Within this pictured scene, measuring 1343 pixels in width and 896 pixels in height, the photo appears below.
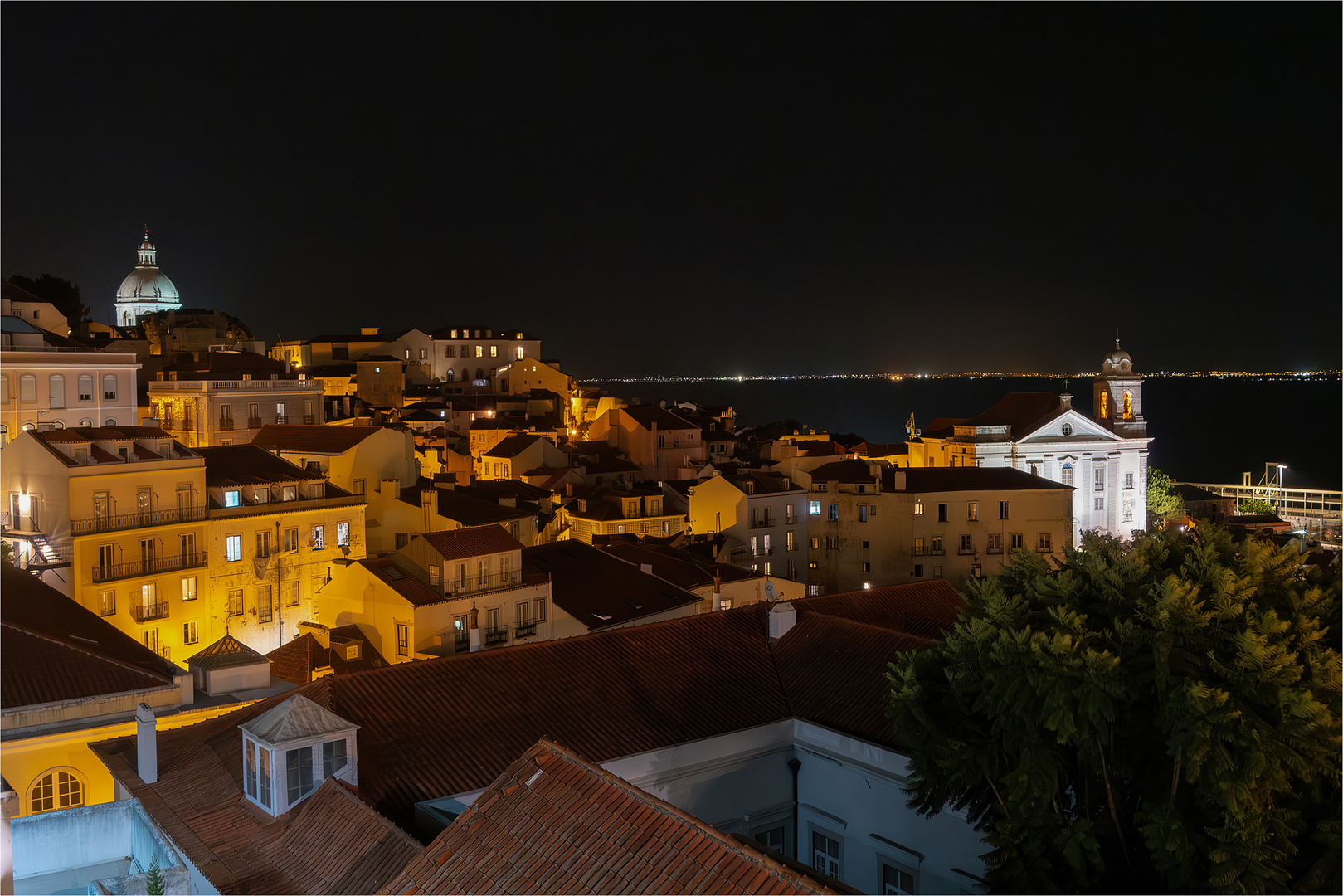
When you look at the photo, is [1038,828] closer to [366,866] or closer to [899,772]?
[899,772]

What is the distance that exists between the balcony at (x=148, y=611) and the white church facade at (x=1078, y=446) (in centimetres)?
4617

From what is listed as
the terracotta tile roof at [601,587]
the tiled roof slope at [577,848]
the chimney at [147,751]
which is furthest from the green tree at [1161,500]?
the tiled roof slope at [577,848]

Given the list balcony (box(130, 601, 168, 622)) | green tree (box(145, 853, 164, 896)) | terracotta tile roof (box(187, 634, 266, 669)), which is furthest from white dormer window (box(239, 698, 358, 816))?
balcony (box(130, 601, 168, 622))

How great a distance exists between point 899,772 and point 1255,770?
4770 mm

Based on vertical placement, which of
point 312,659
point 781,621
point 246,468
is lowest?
point 312,659

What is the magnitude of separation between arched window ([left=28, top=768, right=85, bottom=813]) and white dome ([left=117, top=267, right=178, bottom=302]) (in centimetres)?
10668

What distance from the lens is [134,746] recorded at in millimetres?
14773

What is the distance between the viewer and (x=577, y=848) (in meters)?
9.03

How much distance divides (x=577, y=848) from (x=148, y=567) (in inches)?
994

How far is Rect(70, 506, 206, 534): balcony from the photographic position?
29125 mm

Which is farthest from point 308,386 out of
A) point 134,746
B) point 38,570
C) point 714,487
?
point 134,746

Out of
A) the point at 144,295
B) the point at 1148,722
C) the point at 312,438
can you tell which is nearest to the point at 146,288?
the point at 144,295

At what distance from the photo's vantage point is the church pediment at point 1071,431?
63.3 metres

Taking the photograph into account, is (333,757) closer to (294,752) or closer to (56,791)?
(294,752)
